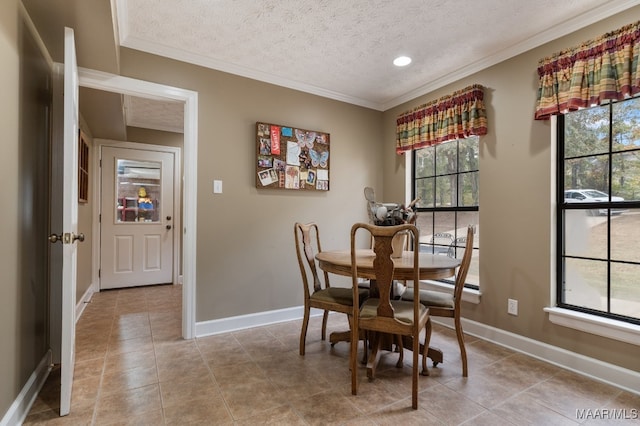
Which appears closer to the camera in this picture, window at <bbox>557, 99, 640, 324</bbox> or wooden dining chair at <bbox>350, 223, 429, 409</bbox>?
wooden dining chair at <bbox>350, 223, 429, 409</bbox>

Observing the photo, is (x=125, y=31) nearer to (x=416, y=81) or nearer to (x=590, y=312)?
(x=416, y=81)

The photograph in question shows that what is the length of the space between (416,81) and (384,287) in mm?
2333

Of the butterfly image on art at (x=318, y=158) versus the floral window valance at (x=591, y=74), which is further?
the butterfly image on art at (x=318, y=158)

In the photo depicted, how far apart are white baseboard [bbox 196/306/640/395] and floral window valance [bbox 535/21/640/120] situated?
5.43ft

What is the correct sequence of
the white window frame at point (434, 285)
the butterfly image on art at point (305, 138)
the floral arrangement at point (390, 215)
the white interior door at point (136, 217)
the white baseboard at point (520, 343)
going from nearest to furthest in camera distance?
1. the white baseboard at point (520, 343)
2. the floral arrangement at point (390, 215)
3. the white window frame at point (434, 285)
4. the butterfly image on art at point (305, 138)
5. the white interior door at point (136, 217)

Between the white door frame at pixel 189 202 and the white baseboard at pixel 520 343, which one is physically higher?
the white door frame at pixel 189 202

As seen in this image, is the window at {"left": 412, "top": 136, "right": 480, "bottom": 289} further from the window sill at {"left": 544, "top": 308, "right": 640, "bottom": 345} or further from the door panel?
the door panel

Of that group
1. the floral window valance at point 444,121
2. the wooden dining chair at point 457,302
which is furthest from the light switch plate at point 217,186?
the floral window valance at point 444,121

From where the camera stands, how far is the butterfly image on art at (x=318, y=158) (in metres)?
3.32

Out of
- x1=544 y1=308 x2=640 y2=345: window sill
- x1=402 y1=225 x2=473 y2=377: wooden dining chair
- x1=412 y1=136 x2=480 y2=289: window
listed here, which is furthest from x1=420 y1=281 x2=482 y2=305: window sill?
x1=402 y1=225 x2=473 y2=377: wooden dining chair

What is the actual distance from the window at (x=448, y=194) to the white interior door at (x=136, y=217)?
143 inches

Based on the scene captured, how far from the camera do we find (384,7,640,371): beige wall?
2.28 metres

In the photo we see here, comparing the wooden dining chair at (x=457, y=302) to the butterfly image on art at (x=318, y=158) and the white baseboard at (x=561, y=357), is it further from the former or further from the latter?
the butterfly image on art at (x=318, y=158)

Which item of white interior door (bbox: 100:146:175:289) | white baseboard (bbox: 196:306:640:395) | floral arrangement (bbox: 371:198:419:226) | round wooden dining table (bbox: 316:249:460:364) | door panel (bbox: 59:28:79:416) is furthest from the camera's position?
white interior door (bbox: 100:146:175:289)
